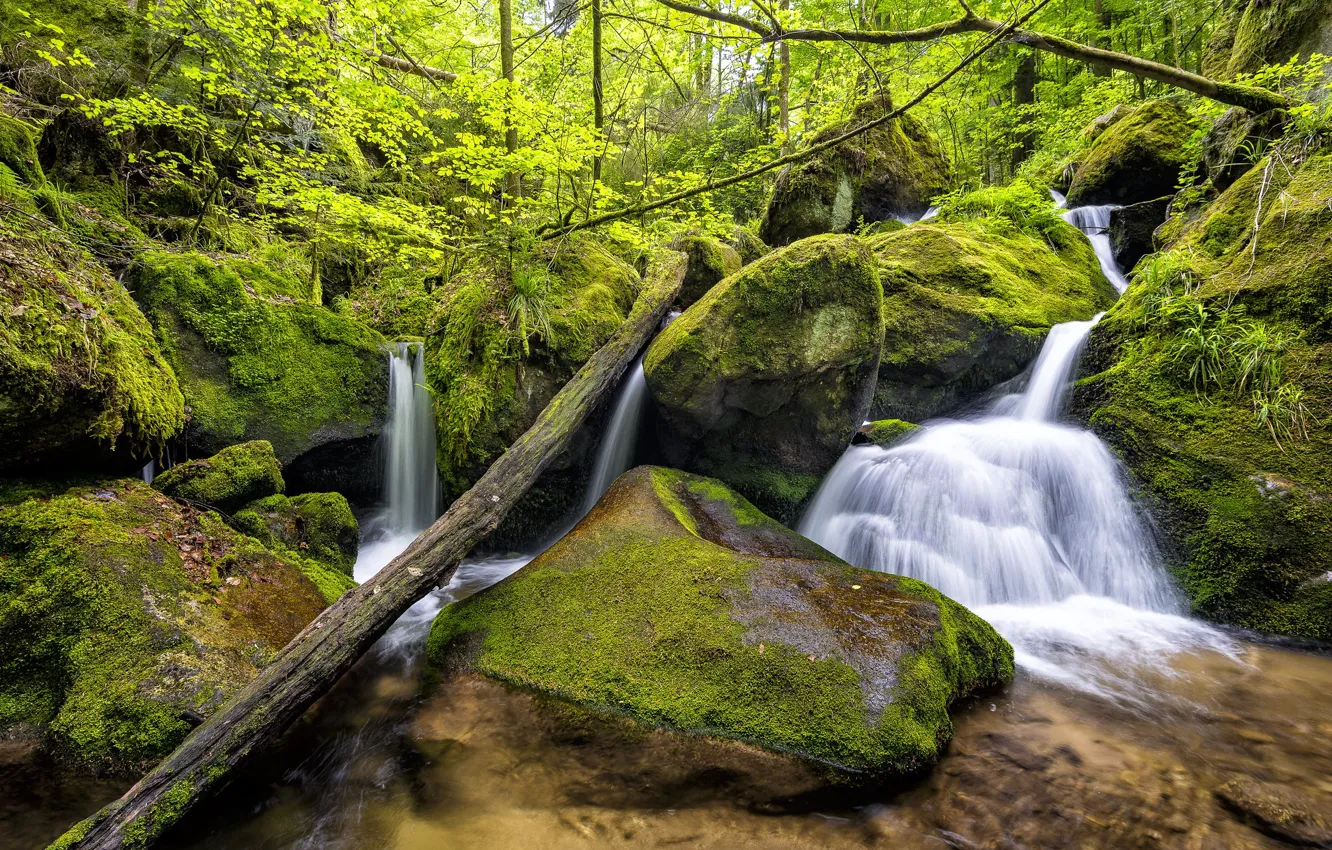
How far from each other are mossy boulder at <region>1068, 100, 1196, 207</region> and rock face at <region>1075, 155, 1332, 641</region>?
4.43 metres

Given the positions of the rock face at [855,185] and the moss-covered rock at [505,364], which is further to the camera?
the rock face at [855,185]

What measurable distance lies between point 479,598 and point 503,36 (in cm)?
872

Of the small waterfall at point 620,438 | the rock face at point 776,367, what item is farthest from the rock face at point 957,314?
the small waterfall at point 620,438

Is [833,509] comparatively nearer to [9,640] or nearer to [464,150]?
[9,640]

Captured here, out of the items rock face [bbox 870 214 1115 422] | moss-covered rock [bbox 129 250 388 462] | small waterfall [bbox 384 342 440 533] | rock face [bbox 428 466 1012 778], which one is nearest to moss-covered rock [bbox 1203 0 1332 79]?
rock face [bbox 870 214 1115 422]

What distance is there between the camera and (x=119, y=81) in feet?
25.5

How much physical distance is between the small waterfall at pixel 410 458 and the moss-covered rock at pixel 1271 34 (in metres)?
10.7

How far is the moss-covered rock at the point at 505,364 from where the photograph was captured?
5.43 m

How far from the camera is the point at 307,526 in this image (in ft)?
14.5

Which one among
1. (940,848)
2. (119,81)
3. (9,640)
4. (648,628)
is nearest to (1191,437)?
(940,848)

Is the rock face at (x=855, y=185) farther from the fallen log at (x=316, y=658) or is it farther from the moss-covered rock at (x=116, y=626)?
the moss-covered rock at (x=116, y=626)

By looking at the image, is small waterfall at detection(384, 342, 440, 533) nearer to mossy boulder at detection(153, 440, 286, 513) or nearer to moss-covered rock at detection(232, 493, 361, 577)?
moss-covered rock at detection(232, 493, 361, 577)

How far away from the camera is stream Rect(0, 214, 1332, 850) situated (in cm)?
215

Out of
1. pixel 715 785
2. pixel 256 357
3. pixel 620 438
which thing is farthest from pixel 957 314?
pixel 256 357
